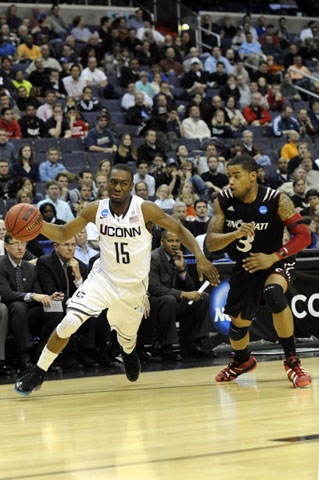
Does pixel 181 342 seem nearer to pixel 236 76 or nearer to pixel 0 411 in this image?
pixel 0 411

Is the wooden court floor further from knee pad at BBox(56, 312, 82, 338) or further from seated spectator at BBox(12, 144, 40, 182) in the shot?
seated spectator at BBox(12, 144, 40, 182)

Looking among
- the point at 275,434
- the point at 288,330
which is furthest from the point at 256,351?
the point at 275,434

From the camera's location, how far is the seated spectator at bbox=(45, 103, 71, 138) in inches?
612

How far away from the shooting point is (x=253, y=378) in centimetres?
782

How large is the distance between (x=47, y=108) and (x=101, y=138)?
1.24 m

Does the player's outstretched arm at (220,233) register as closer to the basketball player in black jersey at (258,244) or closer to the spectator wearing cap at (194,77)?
the basketball player in black jersey at (258,244)

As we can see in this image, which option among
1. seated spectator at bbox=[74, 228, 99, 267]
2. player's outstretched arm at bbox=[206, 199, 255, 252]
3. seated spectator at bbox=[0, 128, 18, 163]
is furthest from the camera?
seated spectator at bbox=[0, 128, 18, 163]

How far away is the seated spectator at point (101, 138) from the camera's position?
15.5m

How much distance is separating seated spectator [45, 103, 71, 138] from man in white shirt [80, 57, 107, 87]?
226cm

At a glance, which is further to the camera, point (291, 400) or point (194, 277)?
point (194, 277)

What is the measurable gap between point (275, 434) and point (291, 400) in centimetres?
162

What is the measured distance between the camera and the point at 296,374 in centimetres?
689

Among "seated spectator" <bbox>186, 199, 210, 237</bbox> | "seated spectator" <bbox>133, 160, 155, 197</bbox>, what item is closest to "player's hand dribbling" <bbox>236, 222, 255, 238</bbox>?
"seated spectator" <bbox>186, 199, 210, 237</bbox>

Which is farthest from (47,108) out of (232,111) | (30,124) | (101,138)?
(232,111)
